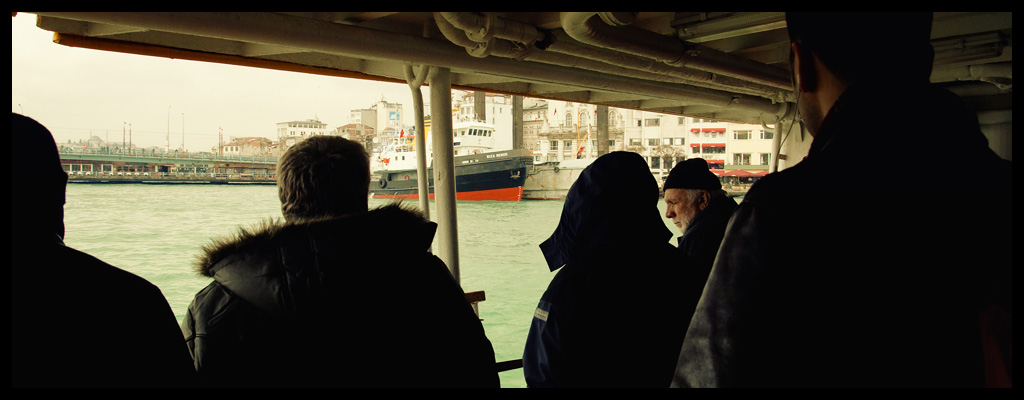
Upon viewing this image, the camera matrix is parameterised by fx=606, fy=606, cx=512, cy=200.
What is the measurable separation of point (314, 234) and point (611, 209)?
2.53ft

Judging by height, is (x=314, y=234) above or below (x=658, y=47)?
below

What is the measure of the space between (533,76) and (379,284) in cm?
245

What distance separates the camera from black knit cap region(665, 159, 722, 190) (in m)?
3.04

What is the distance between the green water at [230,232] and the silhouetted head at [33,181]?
0.65 meters

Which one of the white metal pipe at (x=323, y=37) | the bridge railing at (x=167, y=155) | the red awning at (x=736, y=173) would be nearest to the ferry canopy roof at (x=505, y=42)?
the white metal pipe at (x=323, y=37)

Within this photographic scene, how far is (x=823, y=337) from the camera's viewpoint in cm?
79

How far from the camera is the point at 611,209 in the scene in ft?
5.38

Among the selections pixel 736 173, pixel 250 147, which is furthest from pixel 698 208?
pixel 250 147

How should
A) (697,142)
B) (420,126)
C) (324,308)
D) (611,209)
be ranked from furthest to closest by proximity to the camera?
(697,142), (420,126), (611,209), (324,308)

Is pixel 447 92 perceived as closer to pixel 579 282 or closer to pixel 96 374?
pixel 579 282

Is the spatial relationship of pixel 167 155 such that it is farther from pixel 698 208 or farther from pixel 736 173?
pixel 698 208

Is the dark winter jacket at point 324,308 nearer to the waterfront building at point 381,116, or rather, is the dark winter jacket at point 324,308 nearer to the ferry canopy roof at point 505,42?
the ferry canopy roof at point 505,42

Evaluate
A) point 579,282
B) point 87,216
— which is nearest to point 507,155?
point 87,216

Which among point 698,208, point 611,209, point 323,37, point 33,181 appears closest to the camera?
point 33,181
